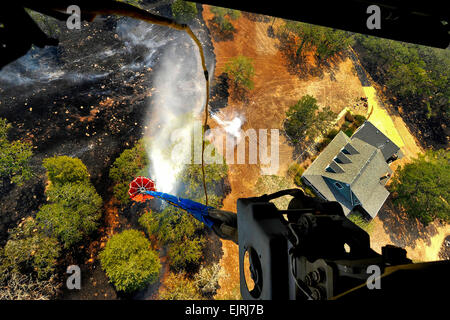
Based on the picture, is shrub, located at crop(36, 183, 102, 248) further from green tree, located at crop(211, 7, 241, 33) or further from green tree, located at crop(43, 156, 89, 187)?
green tree, located at crop(211, 7, 241, 33)

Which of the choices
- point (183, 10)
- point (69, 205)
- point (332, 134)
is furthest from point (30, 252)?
point (332, 134)

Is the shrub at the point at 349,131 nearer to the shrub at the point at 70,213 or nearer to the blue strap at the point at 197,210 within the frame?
the blue strap at the point at 197,210

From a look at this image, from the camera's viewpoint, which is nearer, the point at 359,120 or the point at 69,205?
the point at 69,205

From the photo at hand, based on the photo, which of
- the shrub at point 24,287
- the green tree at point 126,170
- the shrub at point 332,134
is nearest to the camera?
the shrub at point 24,287

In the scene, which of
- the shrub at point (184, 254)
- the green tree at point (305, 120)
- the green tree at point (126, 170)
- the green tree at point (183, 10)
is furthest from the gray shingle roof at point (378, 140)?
the green tree at point (183, 10)

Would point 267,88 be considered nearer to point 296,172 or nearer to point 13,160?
point 296,172

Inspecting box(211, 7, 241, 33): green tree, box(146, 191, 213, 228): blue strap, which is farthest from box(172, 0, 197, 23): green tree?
box(146, 191, 213, 228): blue strap

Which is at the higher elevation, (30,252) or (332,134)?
(332,134)

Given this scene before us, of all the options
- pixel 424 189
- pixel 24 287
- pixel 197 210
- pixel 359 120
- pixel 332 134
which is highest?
pixel 359 120
